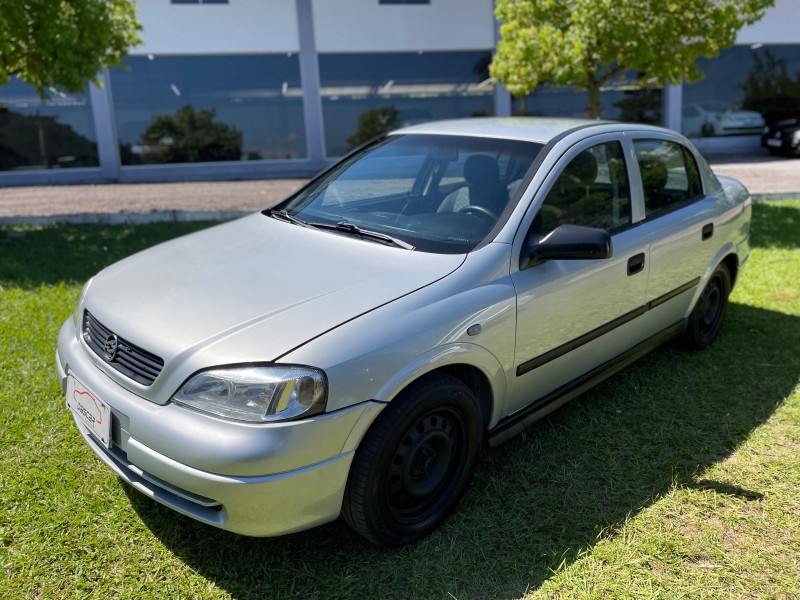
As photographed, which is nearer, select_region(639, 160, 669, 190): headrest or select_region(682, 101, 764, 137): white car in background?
select_region(639, 160, 669, 190): headrest

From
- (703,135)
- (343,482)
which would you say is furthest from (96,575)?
(703,135)

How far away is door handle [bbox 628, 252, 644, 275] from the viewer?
349cm

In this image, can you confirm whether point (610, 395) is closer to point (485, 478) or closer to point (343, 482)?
point (485, 478)

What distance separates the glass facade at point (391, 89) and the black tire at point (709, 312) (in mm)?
13404

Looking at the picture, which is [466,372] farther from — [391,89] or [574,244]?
[391,89]

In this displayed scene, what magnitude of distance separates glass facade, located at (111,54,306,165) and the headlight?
15.7 m

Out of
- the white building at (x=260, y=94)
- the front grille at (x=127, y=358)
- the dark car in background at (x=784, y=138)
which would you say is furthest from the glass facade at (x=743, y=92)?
the front grille at (x=127, y=358)

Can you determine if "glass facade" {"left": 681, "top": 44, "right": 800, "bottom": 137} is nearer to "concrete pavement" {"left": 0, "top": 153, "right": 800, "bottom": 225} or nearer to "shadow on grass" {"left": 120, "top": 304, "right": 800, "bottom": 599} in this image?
"concrete pavement" {"left": 0, "top": 153, "right": 800, "bottom": 225}

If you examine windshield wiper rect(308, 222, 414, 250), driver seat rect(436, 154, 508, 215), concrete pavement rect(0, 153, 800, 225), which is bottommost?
concrete pavement rect(0, 153, 800, 225)

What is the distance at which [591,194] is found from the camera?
3.45 meters

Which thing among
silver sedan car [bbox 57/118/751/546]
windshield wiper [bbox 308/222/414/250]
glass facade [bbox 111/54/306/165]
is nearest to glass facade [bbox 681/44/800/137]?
glass facade [bbox 111/54/306/165]

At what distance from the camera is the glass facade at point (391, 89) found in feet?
56.2

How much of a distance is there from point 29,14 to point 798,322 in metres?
8.40

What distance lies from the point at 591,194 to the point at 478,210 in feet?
2.42
